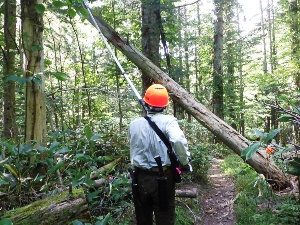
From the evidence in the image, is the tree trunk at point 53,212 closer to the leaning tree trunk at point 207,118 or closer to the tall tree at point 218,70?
the leaning tree trunk at point 207,118

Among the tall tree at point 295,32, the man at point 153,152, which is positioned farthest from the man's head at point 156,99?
the tall tree at point 295,32

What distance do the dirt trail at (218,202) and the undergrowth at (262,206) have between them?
0.19 meters

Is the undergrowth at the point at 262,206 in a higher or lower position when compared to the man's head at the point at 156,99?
lower

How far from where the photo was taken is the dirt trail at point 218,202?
531 centimetres

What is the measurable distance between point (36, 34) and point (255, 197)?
16.6ft

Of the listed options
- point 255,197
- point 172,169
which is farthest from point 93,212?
point 255,197

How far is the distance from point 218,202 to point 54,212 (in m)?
4.20

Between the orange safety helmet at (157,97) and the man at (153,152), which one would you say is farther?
the orange safety helmet at (157,97)

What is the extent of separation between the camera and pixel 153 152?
12.5 ft

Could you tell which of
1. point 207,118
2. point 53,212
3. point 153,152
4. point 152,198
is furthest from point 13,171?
point 207,118

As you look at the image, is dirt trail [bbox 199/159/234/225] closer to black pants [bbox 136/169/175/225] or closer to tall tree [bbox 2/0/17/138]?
black pants [bbox 136/169/175/225]

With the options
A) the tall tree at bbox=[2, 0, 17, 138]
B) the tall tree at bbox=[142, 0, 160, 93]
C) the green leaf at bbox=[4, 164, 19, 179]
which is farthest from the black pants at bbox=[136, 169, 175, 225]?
the tall tree at bbox=[142, 0, 160, 93]

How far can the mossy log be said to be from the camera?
281 cm

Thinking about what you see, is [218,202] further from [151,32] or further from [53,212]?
[151,32]
